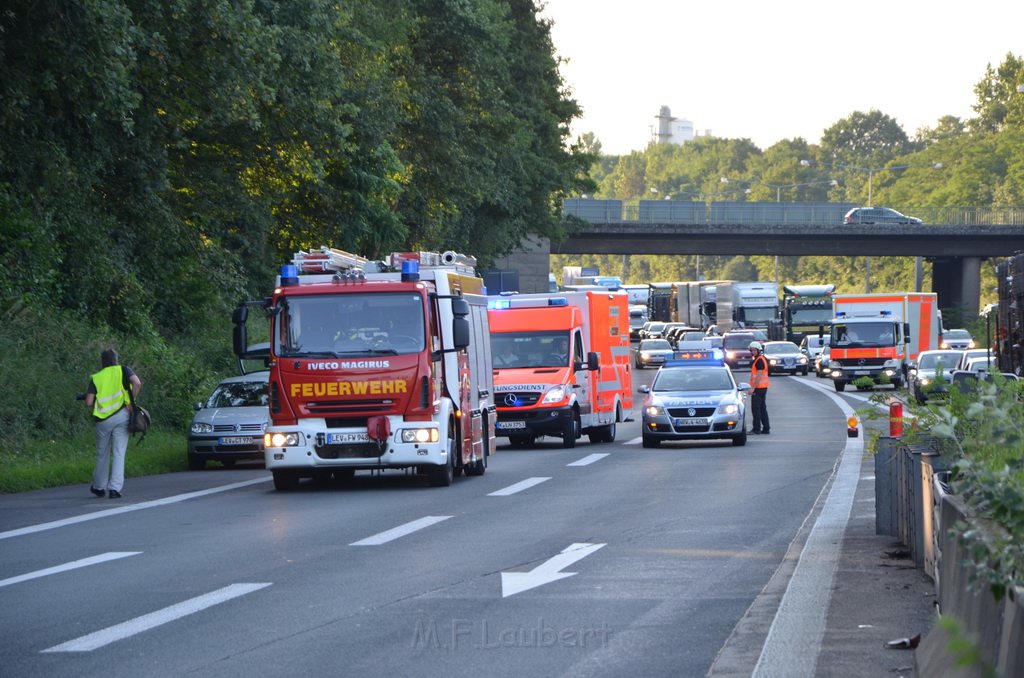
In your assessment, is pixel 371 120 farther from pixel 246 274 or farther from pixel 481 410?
pixel 481 410

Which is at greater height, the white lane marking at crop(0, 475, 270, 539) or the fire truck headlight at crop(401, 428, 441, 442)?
the fire truck headlight at crop(401, 428, 441, 442)

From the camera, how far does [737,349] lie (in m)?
75.3

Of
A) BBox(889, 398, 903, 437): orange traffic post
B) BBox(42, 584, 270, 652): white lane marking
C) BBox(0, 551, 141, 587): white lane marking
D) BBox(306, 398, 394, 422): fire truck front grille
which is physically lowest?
BBox(0, 551, 141, 587): white lane marking

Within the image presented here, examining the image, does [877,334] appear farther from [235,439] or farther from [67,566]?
[67,566]

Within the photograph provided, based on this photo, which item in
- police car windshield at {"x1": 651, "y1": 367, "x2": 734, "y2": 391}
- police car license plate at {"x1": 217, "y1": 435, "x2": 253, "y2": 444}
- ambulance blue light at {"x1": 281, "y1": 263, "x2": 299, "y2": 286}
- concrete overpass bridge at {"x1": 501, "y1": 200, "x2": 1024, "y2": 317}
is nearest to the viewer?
ambulance blue light at {"x1": 281, "y1": 263, "x2": 299, "y2": 286}

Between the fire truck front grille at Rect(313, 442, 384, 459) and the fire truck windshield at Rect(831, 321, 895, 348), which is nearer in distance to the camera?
the fire truck front grille at Rect(313, 442, 384, 459)

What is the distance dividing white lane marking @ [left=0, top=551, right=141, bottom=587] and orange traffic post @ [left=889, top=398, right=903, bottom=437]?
6.02 meters

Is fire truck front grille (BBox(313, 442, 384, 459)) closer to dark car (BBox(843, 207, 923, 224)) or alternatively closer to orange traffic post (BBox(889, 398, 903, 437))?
orange traffic post (BBox(889, 398, 903, 437))

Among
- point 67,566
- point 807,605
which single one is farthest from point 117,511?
point 807,605

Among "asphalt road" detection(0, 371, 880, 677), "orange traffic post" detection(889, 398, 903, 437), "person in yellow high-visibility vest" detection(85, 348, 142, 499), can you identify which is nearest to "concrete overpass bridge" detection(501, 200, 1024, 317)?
"asphalt road" detection(0, 371, 880, 677)

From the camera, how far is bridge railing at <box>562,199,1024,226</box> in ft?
295

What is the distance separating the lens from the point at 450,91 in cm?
5206

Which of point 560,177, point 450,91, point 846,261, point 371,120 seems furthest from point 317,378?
point 846,261

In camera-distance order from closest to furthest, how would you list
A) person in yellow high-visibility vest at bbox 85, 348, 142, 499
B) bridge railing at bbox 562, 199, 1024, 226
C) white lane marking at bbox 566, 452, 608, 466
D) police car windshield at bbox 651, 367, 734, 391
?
person in yellow high-visibility vest at bbox 85, 348, 142, 499
white lane marking at bbox 566, 452, 608, 466
police car windshield at bbox 651, 367, 734, 391
bridge railing at bbox 562, 199, 1024, 226
